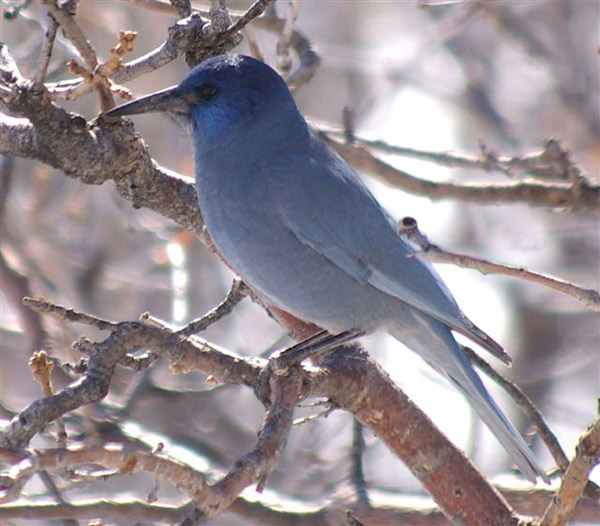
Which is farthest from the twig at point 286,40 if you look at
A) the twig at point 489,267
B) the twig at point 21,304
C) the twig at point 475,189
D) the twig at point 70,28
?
the twig at point 489,267

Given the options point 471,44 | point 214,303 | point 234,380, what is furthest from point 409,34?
point 234,380

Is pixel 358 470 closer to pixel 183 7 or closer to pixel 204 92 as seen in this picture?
pixel 204 92

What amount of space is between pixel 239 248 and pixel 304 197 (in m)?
0.39

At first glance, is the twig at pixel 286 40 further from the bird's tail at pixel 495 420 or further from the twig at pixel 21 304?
the twig at pixel 21 304

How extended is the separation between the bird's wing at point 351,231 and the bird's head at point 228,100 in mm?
219

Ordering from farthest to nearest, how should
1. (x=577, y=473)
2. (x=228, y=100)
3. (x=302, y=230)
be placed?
1. (x=228, y=100)
2. (x=302, y=230)
3. (x=577, y=473)

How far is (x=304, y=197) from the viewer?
4328 mm

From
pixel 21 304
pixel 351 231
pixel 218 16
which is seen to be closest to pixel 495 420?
pixel 351 231

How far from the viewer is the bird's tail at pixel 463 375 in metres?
4.18

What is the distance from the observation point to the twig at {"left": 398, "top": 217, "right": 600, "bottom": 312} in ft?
9.11

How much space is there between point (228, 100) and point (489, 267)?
1893mm

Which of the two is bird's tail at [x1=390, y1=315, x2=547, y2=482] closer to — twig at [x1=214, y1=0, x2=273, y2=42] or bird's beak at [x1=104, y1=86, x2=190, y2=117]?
bird's beak at [x1=104, y1=86, x2=190, y2=117]

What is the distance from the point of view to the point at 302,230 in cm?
427

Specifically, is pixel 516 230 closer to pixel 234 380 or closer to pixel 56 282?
pixel 56 282
